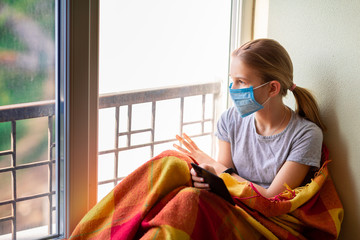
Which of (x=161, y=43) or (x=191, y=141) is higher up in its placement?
(x=161, y=43)

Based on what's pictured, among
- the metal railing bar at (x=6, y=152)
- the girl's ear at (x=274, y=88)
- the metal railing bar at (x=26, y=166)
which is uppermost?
the girl's ear at (x=274, y=88)

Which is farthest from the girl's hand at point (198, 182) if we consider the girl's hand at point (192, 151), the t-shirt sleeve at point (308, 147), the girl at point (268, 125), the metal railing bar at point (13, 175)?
the metal railing bar at point (13, 175)

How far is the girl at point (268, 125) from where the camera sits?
1.56m

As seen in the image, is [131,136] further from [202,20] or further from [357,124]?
[357,124]

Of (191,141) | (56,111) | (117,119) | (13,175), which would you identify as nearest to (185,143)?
(191,141)

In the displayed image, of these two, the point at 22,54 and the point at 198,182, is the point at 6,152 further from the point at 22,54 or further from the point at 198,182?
the point at 198,182

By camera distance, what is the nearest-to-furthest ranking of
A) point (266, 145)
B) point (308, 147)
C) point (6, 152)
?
point (6, 152) → point (308, 147) → point (266, 145)

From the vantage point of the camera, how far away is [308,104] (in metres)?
1.63

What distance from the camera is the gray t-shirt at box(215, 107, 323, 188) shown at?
1.57 metres

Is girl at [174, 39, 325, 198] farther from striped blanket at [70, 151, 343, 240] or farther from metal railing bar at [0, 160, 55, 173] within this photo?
metal railing bar at [0, 160, 55, 173]

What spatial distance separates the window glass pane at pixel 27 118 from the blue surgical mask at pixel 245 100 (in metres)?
0.65

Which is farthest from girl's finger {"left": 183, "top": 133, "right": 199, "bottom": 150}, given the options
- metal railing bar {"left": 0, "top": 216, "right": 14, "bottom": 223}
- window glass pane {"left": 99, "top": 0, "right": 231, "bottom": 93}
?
metal railing bar {"left": 0, "top": 216, "right": 14, "bottom": 223}

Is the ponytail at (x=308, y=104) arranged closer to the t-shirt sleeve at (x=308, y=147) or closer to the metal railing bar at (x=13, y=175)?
the t-shirt sleeve at (x=308, y=147)

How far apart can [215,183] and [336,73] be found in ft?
2.07
